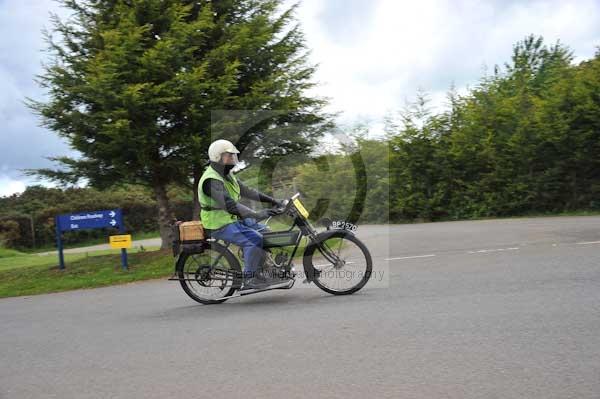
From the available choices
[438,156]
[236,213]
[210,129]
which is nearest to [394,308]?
[236,213]

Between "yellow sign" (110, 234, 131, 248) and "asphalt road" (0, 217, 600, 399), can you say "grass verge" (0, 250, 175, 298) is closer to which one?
"yellow sign" (110, 234, 131, 248)

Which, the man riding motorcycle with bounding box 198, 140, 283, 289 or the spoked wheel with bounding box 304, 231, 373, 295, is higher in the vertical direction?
the man riding motorcycle with bounding box 198, 140, 283, 289

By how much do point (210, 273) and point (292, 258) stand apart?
46.6 inches

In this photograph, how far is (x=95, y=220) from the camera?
13.3 metres

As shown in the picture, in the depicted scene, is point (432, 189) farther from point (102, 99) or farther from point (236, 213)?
point (236, 213)

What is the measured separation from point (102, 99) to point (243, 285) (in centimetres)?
678

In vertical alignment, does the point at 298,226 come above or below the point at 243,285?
above

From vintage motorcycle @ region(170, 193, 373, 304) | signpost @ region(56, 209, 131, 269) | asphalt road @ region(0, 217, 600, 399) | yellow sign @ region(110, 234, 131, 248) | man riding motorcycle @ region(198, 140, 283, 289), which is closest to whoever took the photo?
asphalt road @ region(0, 217, 600, 399)

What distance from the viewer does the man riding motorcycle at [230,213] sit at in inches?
294

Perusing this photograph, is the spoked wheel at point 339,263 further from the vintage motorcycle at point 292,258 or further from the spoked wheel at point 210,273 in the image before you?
the spoked wheel at point 210,273

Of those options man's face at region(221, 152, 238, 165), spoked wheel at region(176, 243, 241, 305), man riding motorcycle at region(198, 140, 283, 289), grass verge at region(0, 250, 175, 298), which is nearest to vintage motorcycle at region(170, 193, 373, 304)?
spoked wheel at region(176, 243, 241, 305)

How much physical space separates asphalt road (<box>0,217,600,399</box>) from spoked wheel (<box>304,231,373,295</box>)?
0.19 metres

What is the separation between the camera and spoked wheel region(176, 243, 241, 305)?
784cm

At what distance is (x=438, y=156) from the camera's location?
66.7ft
